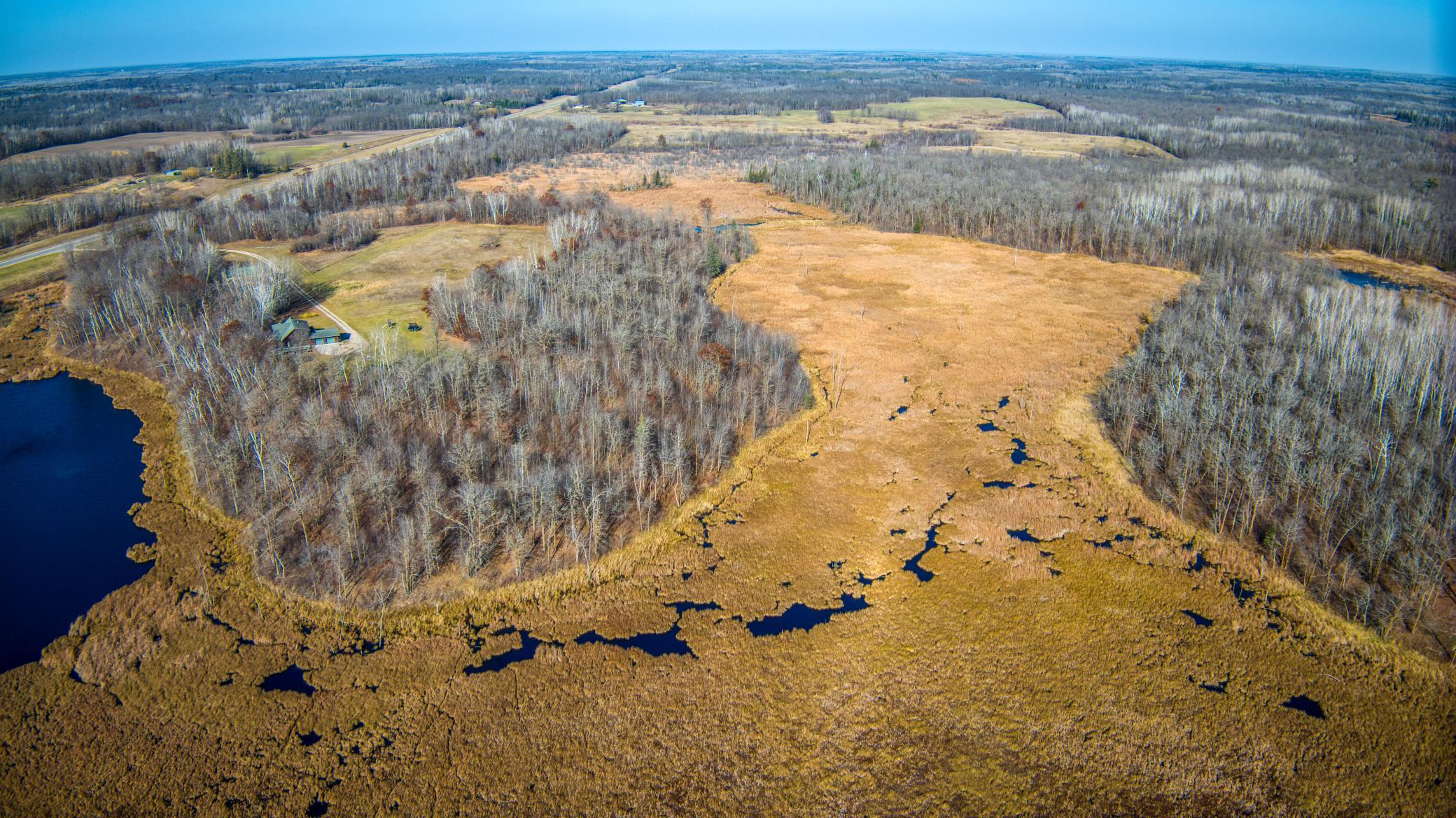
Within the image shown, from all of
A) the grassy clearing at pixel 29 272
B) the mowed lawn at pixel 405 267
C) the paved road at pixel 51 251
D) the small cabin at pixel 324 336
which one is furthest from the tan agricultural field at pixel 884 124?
the small cabin at pixel 324 336

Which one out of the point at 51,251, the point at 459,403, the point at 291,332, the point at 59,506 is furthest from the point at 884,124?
the point at 59,506

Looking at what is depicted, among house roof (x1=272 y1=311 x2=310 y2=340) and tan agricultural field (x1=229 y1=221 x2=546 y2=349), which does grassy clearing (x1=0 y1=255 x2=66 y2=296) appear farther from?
Answer: house roof (x1=272 y1=311 x2=310 y2=340)

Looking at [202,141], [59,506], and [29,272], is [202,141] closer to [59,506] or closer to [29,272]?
[29,272]

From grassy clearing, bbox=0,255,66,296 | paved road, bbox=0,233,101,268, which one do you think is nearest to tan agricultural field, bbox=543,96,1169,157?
paved road, bbox=0,233,101,268

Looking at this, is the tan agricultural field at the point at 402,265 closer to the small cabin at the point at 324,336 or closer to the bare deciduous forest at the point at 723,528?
the bare deciduous forest at the point at 723,528

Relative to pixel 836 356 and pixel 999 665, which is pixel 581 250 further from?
pixel 999 665

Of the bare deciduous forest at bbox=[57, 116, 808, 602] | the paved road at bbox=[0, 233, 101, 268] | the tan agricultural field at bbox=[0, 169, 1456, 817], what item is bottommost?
the tan agricultural field at bbox=[0, 169, 1456, 817]

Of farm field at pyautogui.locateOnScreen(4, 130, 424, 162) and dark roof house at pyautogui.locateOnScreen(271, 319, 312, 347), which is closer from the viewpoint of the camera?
dark roof house at pyautogui.locateOnScreen(271, 319, 312, 347)
